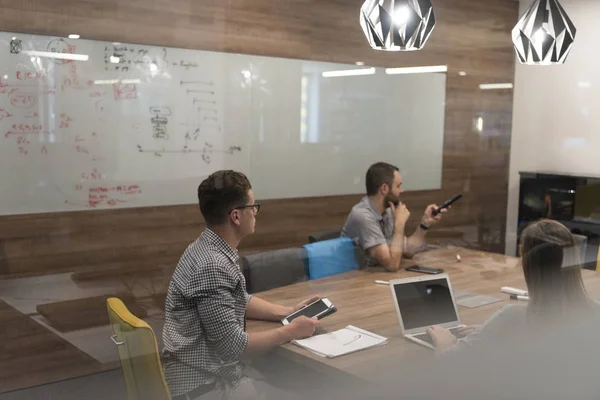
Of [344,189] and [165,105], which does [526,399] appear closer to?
[165,105]

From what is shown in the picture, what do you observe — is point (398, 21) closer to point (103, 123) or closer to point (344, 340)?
point (344, 340)

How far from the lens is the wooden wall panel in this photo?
11.0ft

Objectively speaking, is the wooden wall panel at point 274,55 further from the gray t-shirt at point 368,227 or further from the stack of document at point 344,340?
the stack of document at point 344,340

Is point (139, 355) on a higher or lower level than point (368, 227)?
lower

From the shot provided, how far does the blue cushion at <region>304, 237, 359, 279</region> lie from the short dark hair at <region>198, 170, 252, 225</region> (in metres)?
0.97

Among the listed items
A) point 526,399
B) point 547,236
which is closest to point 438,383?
point 526,399

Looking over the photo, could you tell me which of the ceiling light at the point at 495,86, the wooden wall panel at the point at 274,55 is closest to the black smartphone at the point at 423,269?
the wooden wall panel at the point at 274,55

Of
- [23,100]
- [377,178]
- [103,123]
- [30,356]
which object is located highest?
[23,100]

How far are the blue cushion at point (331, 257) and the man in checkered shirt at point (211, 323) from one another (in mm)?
1029

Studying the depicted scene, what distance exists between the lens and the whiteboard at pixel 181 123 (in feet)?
10.9

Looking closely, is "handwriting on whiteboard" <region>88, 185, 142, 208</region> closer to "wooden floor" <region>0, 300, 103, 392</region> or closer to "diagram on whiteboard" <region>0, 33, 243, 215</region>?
"diagram on whiteboard" <region>0, 33, 243, 215</region>

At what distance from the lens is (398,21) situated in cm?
251

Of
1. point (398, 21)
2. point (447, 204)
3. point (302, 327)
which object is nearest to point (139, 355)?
point (302, 327)

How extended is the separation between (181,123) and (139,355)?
230 cm
